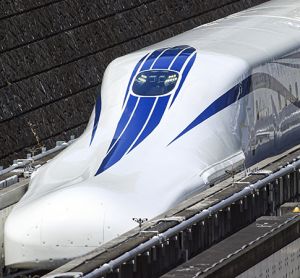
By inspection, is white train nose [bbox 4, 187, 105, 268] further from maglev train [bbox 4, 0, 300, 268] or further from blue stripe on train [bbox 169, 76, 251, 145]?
blue stripe on train [bbox 169, 76, 251, 145]

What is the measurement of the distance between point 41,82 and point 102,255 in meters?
15.8

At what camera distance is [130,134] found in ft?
86.3

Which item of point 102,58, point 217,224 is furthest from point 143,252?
point 102,58

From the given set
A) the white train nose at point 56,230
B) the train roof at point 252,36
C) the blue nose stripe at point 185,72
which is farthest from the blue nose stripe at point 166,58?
the white train nose at point 56,230

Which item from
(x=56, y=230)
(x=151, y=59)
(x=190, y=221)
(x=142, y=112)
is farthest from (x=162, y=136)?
(x=190, y=221)

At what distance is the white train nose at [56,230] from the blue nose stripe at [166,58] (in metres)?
4.01

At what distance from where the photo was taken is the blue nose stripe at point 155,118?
86.0ft

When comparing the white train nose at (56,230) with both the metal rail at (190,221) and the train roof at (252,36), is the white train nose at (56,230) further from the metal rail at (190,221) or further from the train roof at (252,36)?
the train roof at (252,36)

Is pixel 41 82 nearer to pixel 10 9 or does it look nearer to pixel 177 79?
pixel 10 9

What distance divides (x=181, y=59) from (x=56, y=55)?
9.90 m

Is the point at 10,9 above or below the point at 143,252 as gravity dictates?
above

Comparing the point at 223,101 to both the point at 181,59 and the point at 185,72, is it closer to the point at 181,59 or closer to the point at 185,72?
the point at 185,72

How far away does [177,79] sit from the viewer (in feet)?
90.1

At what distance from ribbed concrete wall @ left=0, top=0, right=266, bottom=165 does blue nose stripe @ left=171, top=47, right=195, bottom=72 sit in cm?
764
